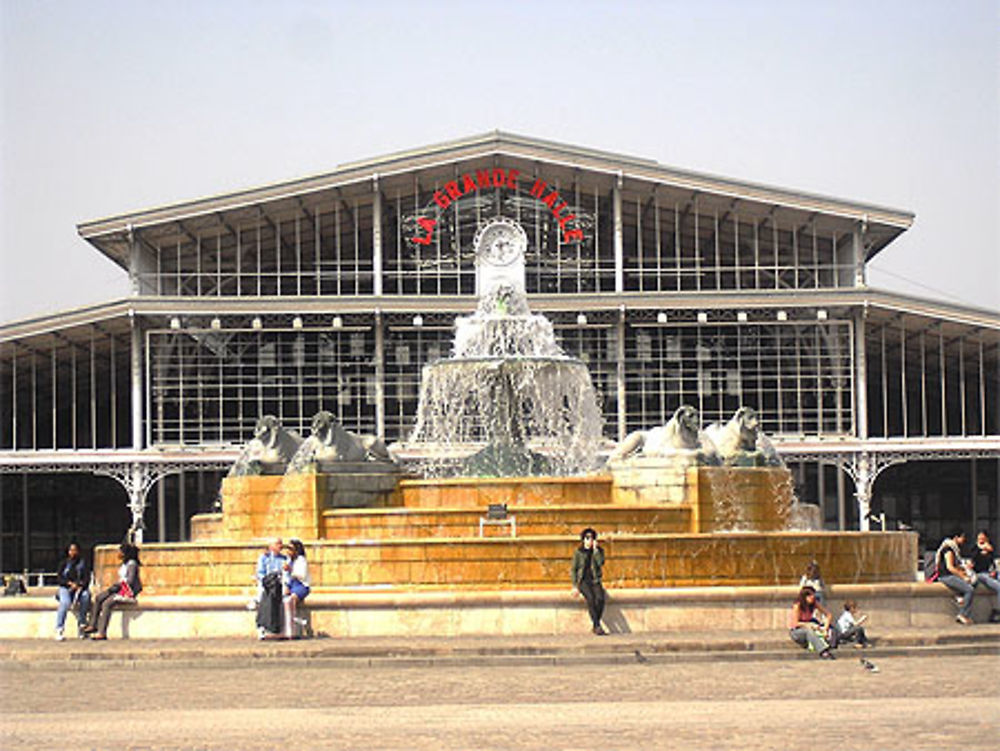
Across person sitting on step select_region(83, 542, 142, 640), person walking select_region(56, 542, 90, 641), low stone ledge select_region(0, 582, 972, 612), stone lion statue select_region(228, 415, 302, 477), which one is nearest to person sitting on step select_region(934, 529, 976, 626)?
low stone ledge select_region(0, 582, 972, 612)

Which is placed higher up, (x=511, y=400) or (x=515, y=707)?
(x=511, y=400)

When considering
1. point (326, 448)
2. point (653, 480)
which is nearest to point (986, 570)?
point (653, 480)

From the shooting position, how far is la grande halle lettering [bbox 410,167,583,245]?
177 ft

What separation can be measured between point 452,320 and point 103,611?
1263 inches

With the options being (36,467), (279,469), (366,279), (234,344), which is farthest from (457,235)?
(279,469)

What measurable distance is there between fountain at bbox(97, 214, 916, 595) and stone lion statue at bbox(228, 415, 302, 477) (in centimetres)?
2

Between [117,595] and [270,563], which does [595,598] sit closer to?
[270,563]

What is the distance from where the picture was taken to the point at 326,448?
81.8 feet

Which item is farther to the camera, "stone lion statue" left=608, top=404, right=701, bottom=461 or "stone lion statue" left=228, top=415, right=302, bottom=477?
"stone lion statue" left=228, top=415, right=302, bottom=477

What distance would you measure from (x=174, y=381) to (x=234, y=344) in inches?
95.6

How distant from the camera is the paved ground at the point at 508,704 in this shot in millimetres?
12742

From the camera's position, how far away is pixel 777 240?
55969 millimetres

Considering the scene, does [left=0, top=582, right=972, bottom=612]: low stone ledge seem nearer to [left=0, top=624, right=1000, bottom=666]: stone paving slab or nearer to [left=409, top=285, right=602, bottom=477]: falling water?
[left=0, top=624, right=1000, bottom=666]: stone paving slab

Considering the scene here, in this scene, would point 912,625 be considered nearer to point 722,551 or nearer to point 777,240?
point 722,551
